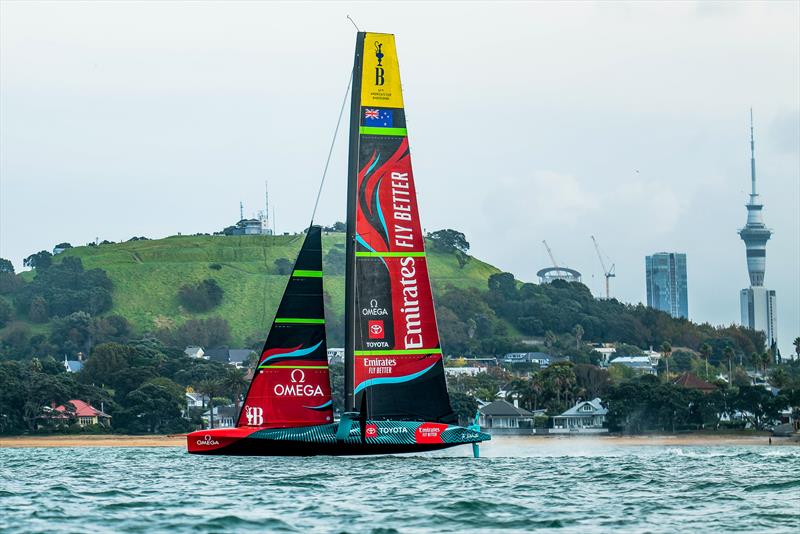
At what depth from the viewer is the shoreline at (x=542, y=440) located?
101 m

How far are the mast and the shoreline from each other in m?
49.8

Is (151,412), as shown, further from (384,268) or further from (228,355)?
(228,355)

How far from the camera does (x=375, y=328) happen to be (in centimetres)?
4884

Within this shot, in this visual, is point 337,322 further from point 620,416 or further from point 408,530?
point 408,530

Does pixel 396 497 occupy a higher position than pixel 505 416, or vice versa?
pixel 396 497

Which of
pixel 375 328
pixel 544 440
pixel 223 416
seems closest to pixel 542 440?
pixel 544 440

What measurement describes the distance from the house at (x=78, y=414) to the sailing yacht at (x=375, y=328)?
6877 centimetres

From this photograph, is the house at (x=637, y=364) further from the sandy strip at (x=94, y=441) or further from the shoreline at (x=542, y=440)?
the sandy strip at (x=94, y=441)

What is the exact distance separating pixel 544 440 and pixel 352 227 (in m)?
62.6

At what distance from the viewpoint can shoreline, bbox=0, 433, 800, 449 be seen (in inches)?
3981

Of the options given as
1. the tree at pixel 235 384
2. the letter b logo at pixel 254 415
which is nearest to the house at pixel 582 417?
the tree at pixel 235 384

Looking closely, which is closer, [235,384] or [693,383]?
[235,384]

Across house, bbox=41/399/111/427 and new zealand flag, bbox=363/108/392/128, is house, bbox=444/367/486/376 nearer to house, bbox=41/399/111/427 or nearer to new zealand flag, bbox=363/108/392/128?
house, bbox=41/399/111/427

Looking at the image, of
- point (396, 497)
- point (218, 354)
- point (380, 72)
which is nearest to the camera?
point (396, 497)
